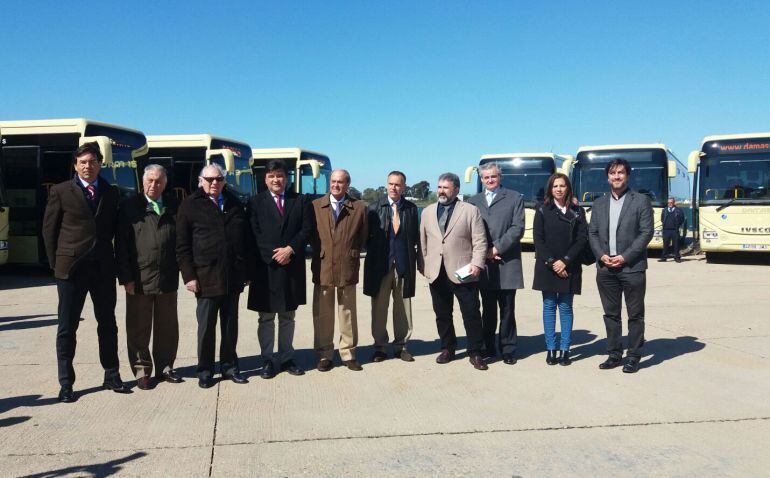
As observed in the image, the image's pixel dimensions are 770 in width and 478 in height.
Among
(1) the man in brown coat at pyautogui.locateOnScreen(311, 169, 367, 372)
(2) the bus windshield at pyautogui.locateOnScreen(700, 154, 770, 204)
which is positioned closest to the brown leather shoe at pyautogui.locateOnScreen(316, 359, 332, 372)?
(1) the man in brown coat at pyautogui.locateOnScreen(311, 169, 367, 372)

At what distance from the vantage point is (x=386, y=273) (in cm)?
627

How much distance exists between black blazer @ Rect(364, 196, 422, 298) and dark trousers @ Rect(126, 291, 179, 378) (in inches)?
71.6

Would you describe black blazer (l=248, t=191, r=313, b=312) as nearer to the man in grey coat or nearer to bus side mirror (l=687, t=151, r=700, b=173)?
the man in grey coat

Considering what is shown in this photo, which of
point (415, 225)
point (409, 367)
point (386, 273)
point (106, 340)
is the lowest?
point (409, 367)

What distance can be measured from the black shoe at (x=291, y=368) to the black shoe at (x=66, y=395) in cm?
177

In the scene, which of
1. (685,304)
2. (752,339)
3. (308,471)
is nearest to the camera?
(308,471)

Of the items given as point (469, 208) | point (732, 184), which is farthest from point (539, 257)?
point (732, 184)

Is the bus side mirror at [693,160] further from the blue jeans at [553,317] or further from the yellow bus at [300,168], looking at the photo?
the blue jeans at [553,317]

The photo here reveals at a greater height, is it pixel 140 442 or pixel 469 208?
pixel 469 208

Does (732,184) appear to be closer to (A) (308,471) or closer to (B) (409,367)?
(B) (409,367)

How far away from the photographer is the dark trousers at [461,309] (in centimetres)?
615

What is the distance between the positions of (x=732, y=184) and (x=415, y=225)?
41.3ft

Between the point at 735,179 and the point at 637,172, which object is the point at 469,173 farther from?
the point at 735,179

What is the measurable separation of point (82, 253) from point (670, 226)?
1557 centimetres
